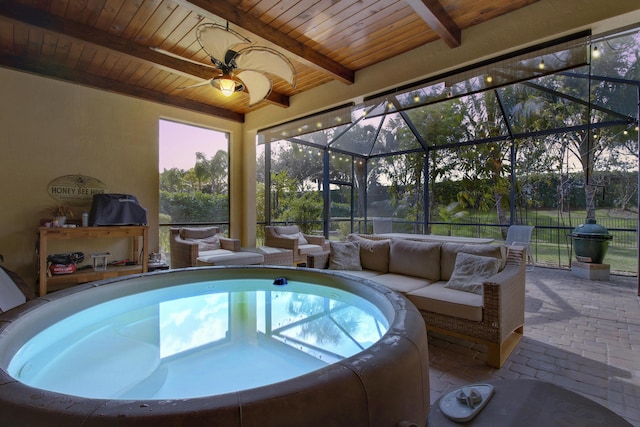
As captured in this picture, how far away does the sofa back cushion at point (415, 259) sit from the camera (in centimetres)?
330

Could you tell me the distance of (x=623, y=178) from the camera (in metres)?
5.88

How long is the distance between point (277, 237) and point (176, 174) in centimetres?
211

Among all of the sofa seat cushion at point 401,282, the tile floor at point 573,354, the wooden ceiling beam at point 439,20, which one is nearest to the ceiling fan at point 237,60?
the wooden ceiling beam at point 439,20

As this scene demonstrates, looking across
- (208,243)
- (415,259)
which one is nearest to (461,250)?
(415,259)

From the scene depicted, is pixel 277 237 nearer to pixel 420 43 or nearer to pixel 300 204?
pixel 300 204

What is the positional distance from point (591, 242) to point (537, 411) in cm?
587

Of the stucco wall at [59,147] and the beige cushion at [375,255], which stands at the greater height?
the stucco wall at [59,147]

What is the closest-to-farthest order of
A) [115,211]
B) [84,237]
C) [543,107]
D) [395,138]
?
1. [84,237]
2. [115,211]
3. [543,107]
4. [395,138]

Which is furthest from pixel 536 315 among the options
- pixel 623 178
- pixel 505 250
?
pixel 623 178

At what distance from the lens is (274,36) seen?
10.7ft

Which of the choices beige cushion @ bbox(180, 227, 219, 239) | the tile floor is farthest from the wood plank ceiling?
the tile floor

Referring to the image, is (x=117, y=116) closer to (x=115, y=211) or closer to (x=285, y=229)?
(x=115, y=211)

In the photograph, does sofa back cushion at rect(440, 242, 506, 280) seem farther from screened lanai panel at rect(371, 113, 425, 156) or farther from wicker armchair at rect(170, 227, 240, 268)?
screened lanai panel at rect(371, 113, 425, 156)

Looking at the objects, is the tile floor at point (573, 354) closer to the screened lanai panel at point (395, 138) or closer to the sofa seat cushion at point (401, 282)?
the sofa seat cushion at point (401, 282)
